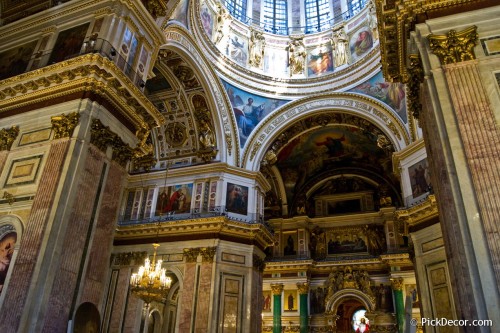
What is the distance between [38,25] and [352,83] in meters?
11.9

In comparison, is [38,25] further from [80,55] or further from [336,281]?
[336,281]

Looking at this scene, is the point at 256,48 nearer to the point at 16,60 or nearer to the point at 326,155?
the point at 326,155

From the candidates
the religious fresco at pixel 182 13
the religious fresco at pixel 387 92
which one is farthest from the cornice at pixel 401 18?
the religious fresco at pixel 182 13

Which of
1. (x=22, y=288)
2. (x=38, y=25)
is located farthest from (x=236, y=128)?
(x=22, y=288)

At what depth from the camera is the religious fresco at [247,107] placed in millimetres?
16984

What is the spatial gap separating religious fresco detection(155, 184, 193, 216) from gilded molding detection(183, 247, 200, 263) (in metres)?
1.81

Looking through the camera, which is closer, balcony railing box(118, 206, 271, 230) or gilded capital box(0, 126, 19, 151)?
gilded capital box(0, 126, 19, 151)

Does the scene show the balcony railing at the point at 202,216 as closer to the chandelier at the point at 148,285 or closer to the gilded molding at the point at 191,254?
the gilded molding at the point at 191,254

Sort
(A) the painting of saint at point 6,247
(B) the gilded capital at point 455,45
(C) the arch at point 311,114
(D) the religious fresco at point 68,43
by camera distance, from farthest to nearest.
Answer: (C) the arch at point 311,114 < (D) the religious fresco at point 68,43 < (A) the painting of saint at point 6,247 < (B) the gilded capital at point 455,45

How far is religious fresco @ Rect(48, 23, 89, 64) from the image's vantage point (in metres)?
9.05

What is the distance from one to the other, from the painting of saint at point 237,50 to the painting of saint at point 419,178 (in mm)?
→ 9052

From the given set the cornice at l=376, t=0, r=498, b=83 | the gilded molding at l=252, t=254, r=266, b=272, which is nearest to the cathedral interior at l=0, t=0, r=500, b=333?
the cornice at l=376, t=0, r=498, b=83

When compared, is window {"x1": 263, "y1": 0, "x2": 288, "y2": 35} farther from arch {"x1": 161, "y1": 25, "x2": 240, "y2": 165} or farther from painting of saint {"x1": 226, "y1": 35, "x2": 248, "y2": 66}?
arch {"x1": 161, "y1": 25, "x2": 240, "y2": 165}

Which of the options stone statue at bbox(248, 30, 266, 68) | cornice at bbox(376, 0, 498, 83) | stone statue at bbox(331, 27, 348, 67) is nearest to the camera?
cornice at bbox(376, 0, 498, 83)
